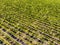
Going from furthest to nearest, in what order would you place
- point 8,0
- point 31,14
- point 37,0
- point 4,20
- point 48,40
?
point 37,0, point 8,0, point 31,14, point 4,20, point 48,40

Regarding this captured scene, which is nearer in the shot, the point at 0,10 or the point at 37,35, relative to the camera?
the point at 37,35

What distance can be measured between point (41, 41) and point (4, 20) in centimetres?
325

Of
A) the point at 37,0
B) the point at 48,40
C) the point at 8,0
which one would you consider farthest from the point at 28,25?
the point at 37,0

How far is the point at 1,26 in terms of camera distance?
27.8 feet

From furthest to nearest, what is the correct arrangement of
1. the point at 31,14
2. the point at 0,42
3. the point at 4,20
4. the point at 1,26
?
the point at 31,14, the point at 4,20, the point at 1,26, the point at 0,42

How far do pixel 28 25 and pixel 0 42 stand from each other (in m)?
2.45

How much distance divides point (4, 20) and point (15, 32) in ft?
6.18

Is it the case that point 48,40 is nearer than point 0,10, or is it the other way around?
point 48,40

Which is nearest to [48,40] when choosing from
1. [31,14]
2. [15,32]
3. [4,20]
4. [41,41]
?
[41,41]

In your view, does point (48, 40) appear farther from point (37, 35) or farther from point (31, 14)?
point (31, 14)

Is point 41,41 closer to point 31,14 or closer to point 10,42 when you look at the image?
point 10,42

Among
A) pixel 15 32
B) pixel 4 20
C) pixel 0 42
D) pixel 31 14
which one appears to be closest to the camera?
pixel 0 42

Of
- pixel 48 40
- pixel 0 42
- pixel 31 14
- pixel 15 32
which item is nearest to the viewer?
pixel 0 42

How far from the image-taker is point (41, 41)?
708cm
